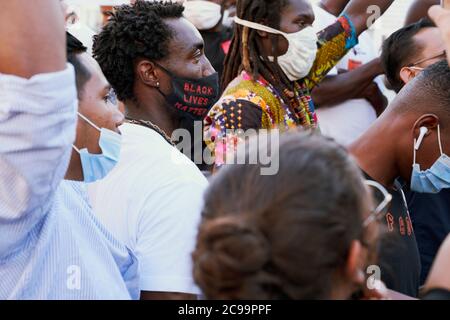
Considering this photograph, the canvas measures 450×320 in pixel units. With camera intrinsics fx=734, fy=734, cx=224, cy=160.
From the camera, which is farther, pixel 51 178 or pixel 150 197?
pixel 150 197

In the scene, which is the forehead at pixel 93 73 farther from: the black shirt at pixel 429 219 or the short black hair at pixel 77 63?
the black shirt at pixel 429 219

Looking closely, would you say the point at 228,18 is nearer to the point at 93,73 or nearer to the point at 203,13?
the point at 203,13

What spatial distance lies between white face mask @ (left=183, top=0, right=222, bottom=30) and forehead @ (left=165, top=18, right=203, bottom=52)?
1.85 m

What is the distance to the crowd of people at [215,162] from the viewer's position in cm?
152

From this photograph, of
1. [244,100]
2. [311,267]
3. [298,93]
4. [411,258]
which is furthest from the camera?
[298,93]

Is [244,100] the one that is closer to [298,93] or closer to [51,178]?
[298,93]

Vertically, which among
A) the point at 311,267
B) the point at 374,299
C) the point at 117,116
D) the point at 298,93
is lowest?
the point at 298,93

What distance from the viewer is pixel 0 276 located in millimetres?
1854

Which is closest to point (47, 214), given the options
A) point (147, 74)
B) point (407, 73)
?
point (147, 74)

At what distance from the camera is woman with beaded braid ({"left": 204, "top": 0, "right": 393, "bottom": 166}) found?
11.4 ft

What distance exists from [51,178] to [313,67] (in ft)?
8.27

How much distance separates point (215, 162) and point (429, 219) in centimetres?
114

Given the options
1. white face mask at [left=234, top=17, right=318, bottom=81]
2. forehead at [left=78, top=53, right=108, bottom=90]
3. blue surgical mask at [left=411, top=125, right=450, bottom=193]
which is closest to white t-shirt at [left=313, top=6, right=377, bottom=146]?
white face mask at [left=234, top=17, right=318, bottom=81]

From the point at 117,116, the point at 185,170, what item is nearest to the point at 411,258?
the point at 185,170
